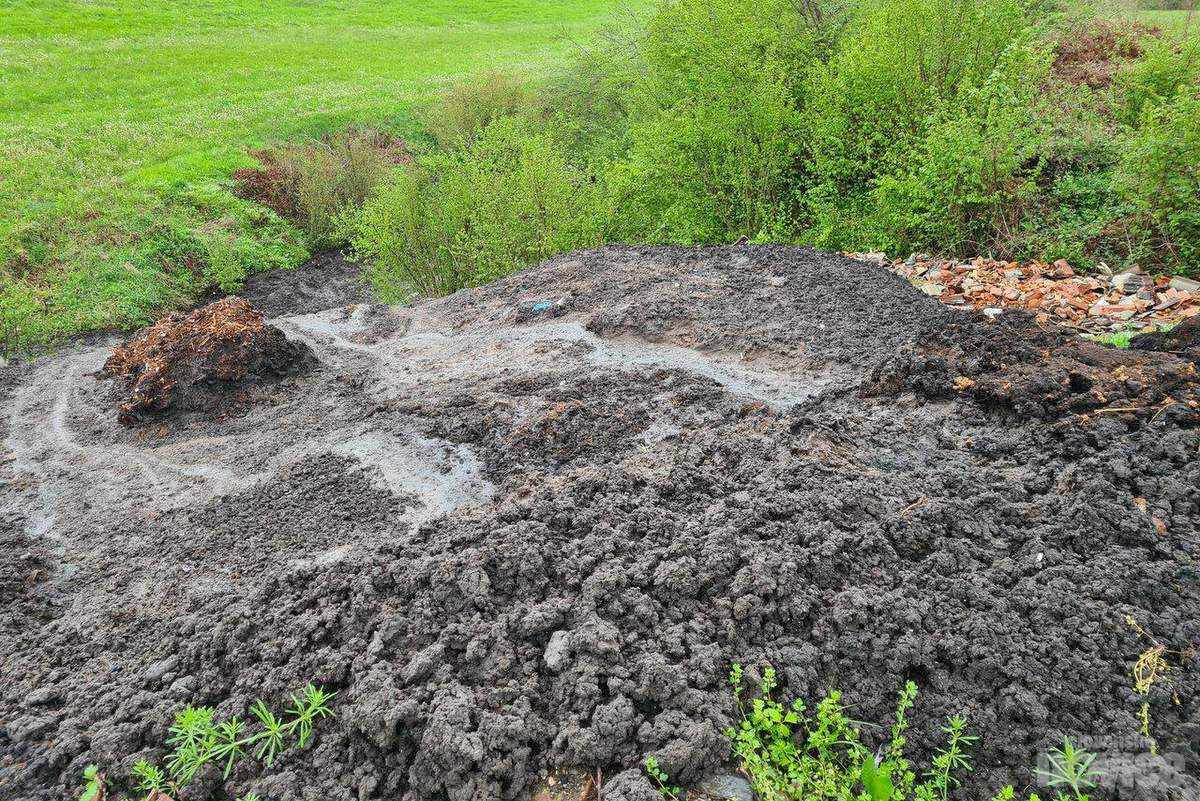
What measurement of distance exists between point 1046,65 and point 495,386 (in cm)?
1018

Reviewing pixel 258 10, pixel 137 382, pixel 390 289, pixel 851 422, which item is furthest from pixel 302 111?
pixel 851 422

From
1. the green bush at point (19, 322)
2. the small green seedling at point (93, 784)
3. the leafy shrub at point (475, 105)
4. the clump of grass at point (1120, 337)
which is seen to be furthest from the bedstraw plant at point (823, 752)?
the leafy shrub at point (475, 105)

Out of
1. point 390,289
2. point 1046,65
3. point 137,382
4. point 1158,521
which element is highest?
point 1046,65

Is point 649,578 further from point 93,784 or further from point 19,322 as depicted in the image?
point 19,322

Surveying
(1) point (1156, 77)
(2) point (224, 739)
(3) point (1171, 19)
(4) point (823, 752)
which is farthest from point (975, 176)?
(3) point (1171, 19)

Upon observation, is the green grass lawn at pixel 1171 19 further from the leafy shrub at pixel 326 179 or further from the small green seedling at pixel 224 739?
the leafy shrub at pixel 326 179

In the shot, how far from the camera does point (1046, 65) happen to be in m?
9.93

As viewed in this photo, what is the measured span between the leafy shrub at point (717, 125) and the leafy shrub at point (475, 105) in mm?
13084

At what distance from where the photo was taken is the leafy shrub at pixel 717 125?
12.7 meters

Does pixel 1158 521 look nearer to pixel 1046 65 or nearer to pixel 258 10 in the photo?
pixel 1046 65

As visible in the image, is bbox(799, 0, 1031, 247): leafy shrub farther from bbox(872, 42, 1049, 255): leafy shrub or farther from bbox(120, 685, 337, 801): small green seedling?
bbox(120, 685, 337, 801): small green seedling

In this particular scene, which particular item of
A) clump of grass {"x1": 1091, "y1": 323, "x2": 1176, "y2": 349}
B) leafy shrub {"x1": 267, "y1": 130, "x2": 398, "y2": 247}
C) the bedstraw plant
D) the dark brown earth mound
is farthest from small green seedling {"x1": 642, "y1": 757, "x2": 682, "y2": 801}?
leafy shrub {"x1": 267, "y1": 130, "x2": 398, "y2": 247}

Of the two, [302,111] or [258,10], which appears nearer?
[302,111]

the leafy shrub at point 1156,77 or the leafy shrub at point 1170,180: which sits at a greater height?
the leafy shrub at point 1156,77
